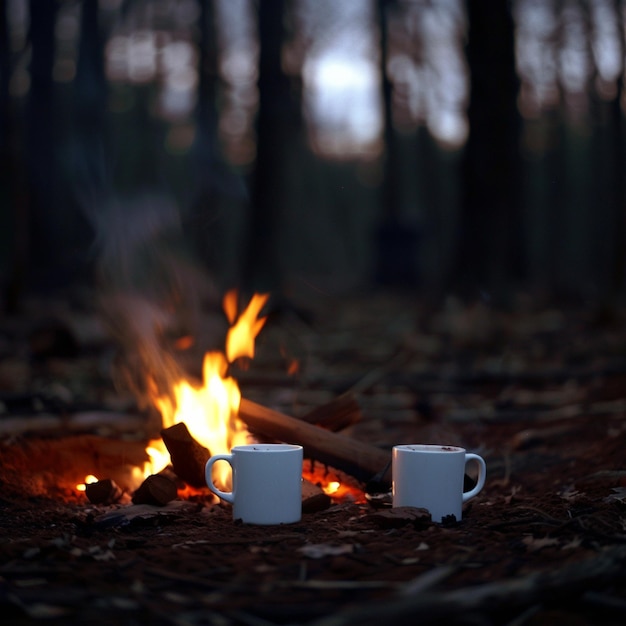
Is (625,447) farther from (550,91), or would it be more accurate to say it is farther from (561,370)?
(550,91)

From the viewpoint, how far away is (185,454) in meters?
3.44

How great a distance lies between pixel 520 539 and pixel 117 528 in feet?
4.74

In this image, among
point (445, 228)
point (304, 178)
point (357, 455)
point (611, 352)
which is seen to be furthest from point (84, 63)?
point (304, 178)

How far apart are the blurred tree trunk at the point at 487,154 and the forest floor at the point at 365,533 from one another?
380cm

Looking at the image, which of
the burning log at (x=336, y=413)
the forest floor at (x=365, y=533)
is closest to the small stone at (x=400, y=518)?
the forest floor at (x=365, y=533)

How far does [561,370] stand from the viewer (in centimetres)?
717

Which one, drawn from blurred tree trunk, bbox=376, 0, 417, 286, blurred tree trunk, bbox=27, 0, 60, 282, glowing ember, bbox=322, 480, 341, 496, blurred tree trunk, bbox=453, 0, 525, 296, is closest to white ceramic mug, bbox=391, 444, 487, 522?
glowing ember, bbox=322, 480, 341, 496

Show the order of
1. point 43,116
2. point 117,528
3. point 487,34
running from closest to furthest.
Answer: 1. point 117,528
2. point 487,34
3. point 43,116

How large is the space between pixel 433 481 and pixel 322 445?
72cm

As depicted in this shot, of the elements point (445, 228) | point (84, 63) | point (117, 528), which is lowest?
point (117, 528)

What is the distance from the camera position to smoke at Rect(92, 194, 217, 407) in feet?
14.3

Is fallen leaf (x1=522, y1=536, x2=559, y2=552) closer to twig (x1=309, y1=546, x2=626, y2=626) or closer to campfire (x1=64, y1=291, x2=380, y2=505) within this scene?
twig (x1=309, y1=546, x2=626, y2=626)

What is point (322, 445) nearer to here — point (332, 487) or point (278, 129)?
point (332, 487)

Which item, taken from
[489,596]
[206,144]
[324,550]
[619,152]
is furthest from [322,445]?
[619,152]
